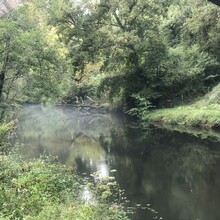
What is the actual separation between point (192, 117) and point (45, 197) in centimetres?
2134

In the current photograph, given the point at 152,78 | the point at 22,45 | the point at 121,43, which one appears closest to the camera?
the point at 22,45

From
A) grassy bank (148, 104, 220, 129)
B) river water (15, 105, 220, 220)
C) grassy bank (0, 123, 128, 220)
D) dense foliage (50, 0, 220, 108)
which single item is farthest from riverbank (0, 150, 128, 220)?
dense foliage (50, 0, 220, 108)

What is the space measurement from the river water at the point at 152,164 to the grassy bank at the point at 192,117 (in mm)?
2196

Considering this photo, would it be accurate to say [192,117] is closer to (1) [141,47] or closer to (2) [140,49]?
(1) [141,47]

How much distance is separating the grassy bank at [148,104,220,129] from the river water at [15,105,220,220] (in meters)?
2.20

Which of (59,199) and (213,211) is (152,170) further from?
(59,199)

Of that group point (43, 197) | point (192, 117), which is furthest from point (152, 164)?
point (192, 117)

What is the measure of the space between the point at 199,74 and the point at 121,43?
8618 mm

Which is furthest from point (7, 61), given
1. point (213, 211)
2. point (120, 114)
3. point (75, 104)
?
point (75, 104)

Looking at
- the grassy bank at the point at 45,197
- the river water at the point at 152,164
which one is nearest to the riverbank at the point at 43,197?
the grassy bank at the point at 45,197

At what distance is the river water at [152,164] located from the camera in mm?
11820

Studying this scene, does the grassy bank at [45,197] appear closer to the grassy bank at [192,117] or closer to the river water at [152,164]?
the river water at [152,164]

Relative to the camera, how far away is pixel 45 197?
9.62 meters

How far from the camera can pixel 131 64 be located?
136ft
